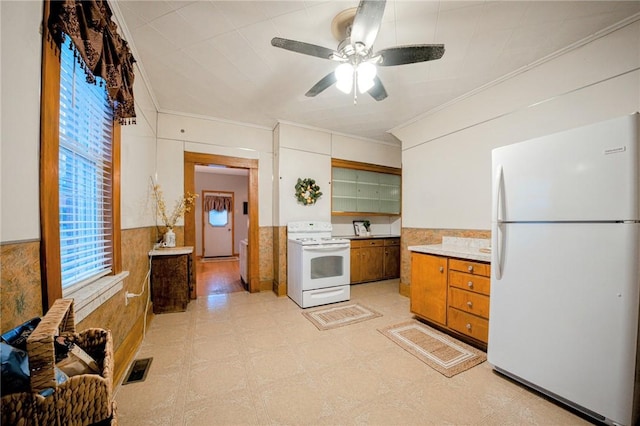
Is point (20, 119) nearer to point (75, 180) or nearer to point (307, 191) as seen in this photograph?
point (75, 180)

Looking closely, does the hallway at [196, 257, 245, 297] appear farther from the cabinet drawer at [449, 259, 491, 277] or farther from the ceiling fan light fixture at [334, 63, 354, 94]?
the ceiling fan light fixture at [334, 63, 354, 94]

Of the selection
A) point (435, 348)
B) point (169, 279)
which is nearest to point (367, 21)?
point (435, 348)

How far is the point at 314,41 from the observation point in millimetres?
2004

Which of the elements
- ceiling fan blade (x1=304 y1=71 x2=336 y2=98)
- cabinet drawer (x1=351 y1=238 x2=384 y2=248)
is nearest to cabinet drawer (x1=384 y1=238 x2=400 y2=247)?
cabinet drawer (x1=351 y1=238 x2=384 y2=248)

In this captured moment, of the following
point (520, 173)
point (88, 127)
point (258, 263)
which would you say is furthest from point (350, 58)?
point (258, 263)

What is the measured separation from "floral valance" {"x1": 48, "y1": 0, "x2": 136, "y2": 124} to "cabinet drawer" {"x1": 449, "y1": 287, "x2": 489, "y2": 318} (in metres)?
3.11

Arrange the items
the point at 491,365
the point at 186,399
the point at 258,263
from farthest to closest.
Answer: the point at 258,263 < the point at 491,365 < the point at 186,399

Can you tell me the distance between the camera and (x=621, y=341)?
129 cm

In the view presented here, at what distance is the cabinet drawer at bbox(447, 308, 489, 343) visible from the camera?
2.08 meters

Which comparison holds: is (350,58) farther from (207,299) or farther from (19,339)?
(207,299)

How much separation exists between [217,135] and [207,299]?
2.52 meters

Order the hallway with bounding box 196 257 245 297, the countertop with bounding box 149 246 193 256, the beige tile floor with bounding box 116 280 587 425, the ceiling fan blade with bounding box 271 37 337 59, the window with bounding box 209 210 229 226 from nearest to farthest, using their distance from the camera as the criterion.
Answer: the beige tile floor with bounding box 116 280 587 425, the ceiling fan blade with bounding box 271 37 337 59, the countertop with bounding box 149 246 193 256, the hallway with bounding box 196 257 245 297, the window with bounding box 209 210 229 226

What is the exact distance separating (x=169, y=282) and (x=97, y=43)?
258cm

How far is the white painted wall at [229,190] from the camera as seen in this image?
286 inches
